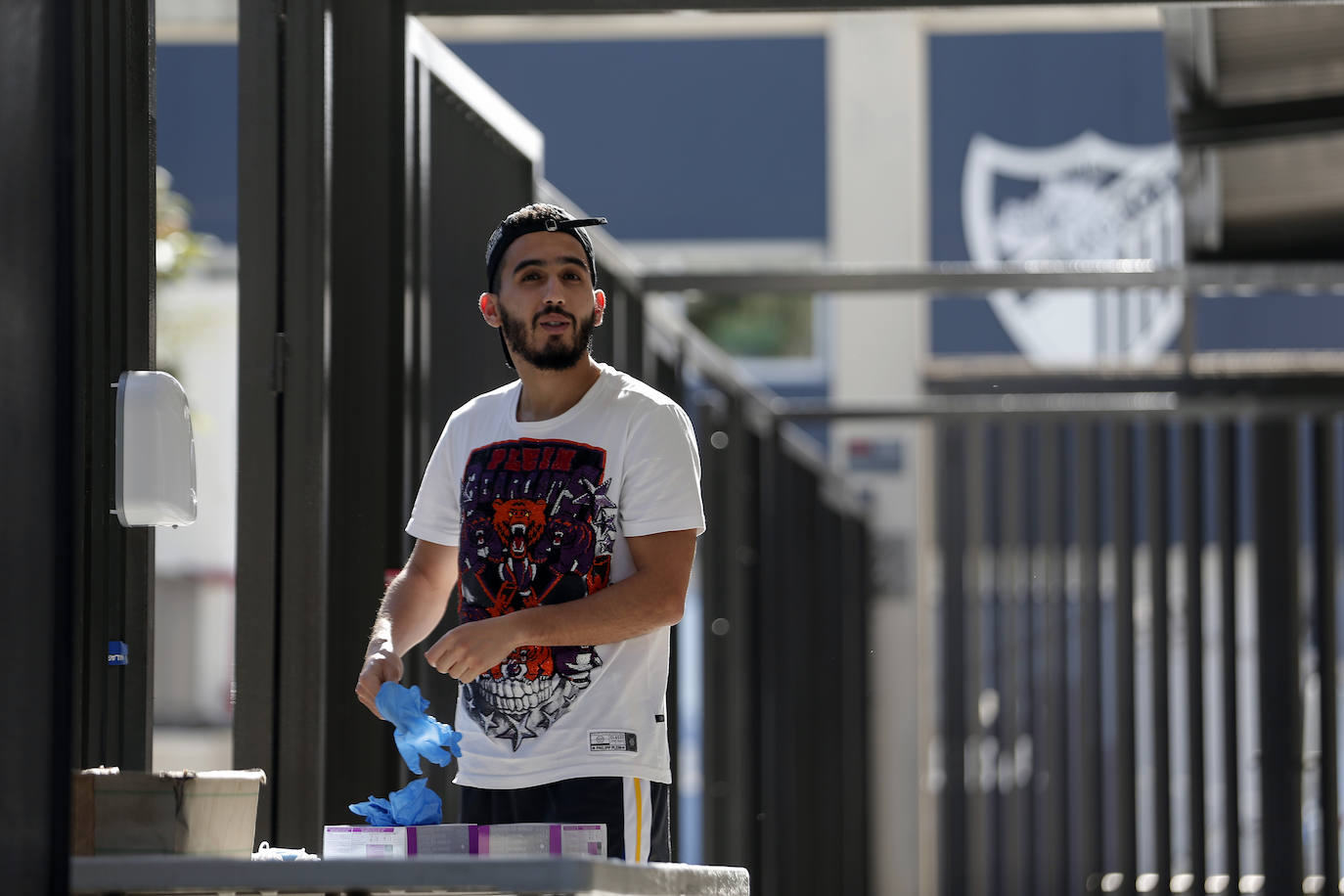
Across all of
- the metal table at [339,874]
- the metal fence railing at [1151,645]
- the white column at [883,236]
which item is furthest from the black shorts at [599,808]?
the white column at [883,236]

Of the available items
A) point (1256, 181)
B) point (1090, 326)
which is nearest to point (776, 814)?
point (1256, 181)

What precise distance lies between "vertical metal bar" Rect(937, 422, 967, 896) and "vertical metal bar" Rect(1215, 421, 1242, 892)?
3.04 ft

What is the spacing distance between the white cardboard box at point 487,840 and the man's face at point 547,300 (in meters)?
0.70

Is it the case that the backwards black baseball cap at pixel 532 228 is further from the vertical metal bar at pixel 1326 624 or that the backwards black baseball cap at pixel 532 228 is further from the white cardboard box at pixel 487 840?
the vertical metal bar at pixel 1326 624

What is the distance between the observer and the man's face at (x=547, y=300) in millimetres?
2387

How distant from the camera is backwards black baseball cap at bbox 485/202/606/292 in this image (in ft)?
7.95

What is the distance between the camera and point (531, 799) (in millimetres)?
2283

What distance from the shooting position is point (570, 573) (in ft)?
7.45

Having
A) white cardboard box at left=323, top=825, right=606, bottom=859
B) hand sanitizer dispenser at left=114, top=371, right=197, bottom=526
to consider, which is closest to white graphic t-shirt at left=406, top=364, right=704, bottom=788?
white cardboard box at left=323, top=825, right=606, bottom=859

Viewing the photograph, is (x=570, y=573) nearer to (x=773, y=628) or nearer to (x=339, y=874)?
(x=339, y=874)

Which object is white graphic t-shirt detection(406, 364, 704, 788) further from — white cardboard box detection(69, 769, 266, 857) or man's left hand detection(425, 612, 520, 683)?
white cardboard box detection(69, 769, 266, 857)

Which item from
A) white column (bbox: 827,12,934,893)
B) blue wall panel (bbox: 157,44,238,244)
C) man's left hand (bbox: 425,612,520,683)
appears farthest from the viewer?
white column (bbox: 827,12,934,893)

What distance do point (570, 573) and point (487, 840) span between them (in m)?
0.47

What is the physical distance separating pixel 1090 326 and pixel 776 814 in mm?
6471
